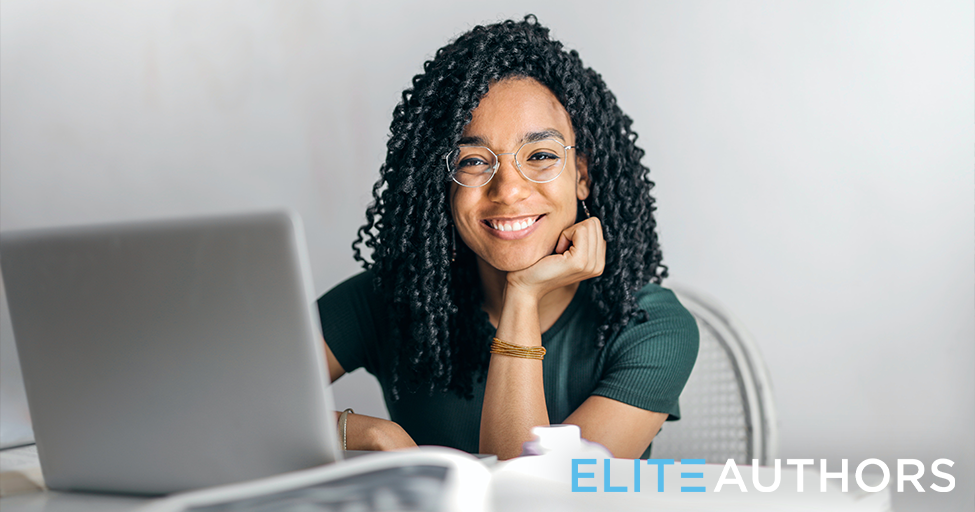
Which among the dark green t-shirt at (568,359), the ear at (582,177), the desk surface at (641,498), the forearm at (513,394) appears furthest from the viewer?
the ear at (582,177)

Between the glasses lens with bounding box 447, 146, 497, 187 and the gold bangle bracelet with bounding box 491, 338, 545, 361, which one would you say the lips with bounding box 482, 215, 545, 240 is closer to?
the glasses lens with bounding box 447, 146, 497, 187

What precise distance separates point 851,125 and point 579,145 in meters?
0.92

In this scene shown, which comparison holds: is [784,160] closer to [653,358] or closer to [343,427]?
[653,358]

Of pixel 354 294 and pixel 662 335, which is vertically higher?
pixel 354 294

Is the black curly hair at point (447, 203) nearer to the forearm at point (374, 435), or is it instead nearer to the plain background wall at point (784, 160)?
the forearm at point (374, 435)

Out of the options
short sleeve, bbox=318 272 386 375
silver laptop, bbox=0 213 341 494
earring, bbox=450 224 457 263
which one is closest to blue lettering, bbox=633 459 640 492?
silver laptop, bbox=0 213 341 494

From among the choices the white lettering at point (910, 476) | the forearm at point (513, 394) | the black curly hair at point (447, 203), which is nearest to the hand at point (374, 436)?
the forearm at point (513, 394)

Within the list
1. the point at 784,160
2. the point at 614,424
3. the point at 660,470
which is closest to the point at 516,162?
the point at 614,424

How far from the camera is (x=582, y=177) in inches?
56.6

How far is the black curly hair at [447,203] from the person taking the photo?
1.35 meters

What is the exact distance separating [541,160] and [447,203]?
21 centimetres

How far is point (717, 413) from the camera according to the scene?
4.66 ft

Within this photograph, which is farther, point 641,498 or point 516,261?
point 516,261

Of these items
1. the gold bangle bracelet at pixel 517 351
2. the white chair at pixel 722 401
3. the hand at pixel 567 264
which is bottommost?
the white chair at pixel 722 401
